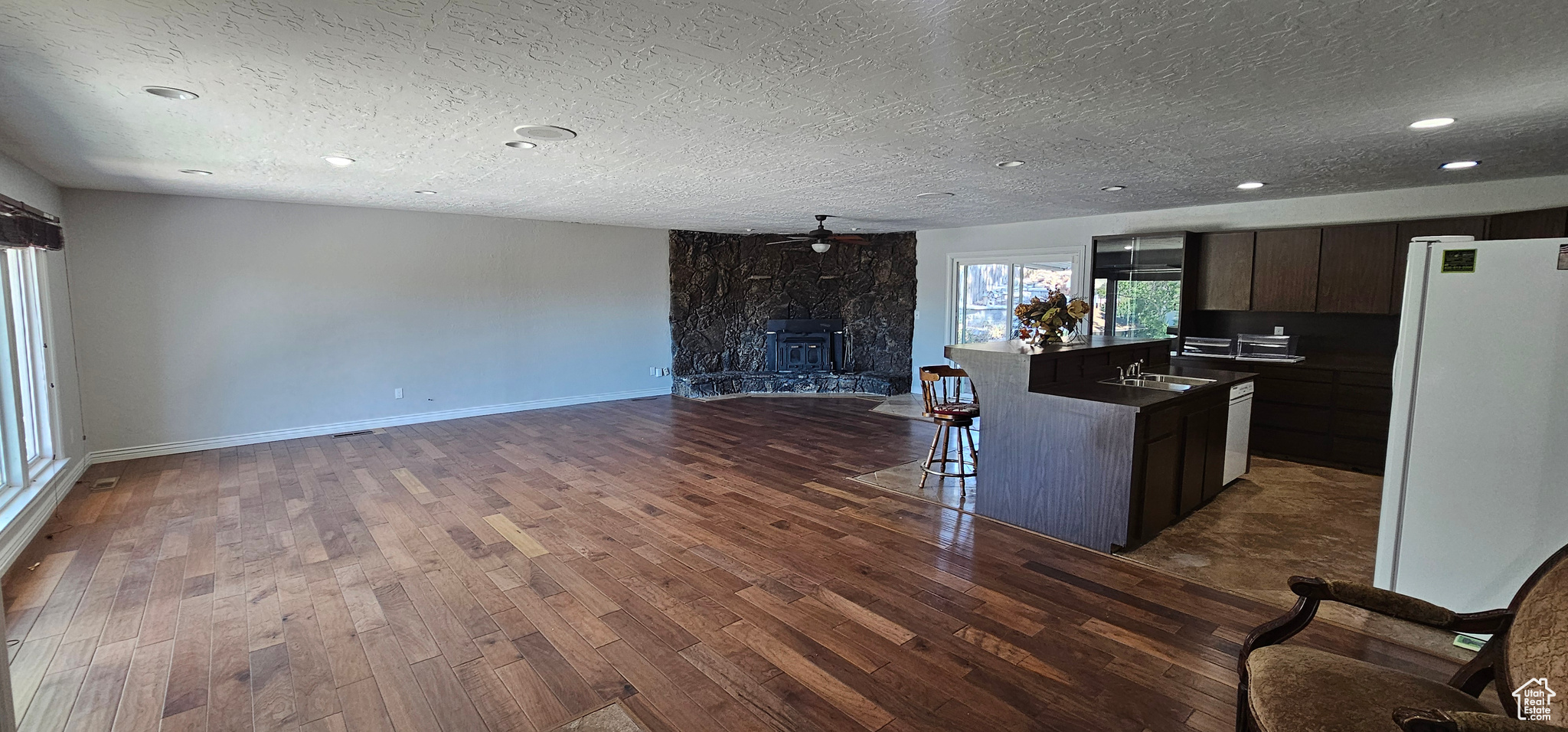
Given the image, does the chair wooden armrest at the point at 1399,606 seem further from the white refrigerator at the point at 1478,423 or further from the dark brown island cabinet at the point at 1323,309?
the dark brown island cabinet at the point at 1323,309

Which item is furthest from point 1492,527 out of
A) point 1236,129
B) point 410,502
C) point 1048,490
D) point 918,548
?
point 410,502

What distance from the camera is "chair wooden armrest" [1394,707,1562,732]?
1.18 m

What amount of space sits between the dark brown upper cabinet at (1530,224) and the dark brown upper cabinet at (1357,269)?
52 cm

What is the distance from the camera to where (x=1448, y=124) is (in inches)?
121

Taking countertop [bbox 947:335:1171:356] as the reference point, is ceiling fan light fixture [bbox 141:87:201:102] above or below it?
above

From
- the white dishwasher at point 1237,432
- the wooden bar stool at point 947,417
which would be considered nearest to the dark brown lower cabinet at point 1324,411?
the white dishwasher at point 1237,432

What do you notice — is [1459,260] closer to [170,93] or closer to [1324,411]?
[1324,411]

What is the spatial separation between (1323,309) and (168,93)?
7.42m

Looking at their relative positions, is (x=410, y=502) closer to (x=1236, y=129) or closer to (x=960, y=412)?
(x=960, y=412)

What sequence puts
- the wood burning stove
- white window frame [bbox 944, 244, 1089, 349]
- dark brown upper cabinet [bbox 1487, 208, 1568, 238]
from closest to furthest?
dark brown upper cabinet [bbox 1487, 208, 1568, 238]
white window frame [bbox 944, 244, 1089, 349]
the wood burning stove

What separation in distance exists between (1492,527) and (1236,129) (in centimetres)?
196

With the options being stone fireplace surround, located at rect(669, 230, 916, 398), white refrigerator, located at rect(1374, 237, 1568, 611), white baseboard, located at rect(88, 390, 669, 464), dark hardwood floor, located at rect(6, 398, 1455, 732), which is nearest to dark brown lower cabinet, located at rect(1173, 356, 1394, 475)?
white refrigerator, located at rect(1374, 237, 1568, 611)

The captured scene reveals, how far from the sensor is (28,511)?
144 inches

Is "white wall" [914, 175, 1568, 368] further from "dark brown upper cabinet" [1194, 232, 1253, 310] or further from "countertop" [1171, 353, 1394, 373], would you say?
"countertop" [1171, 353, 1394, 373]
